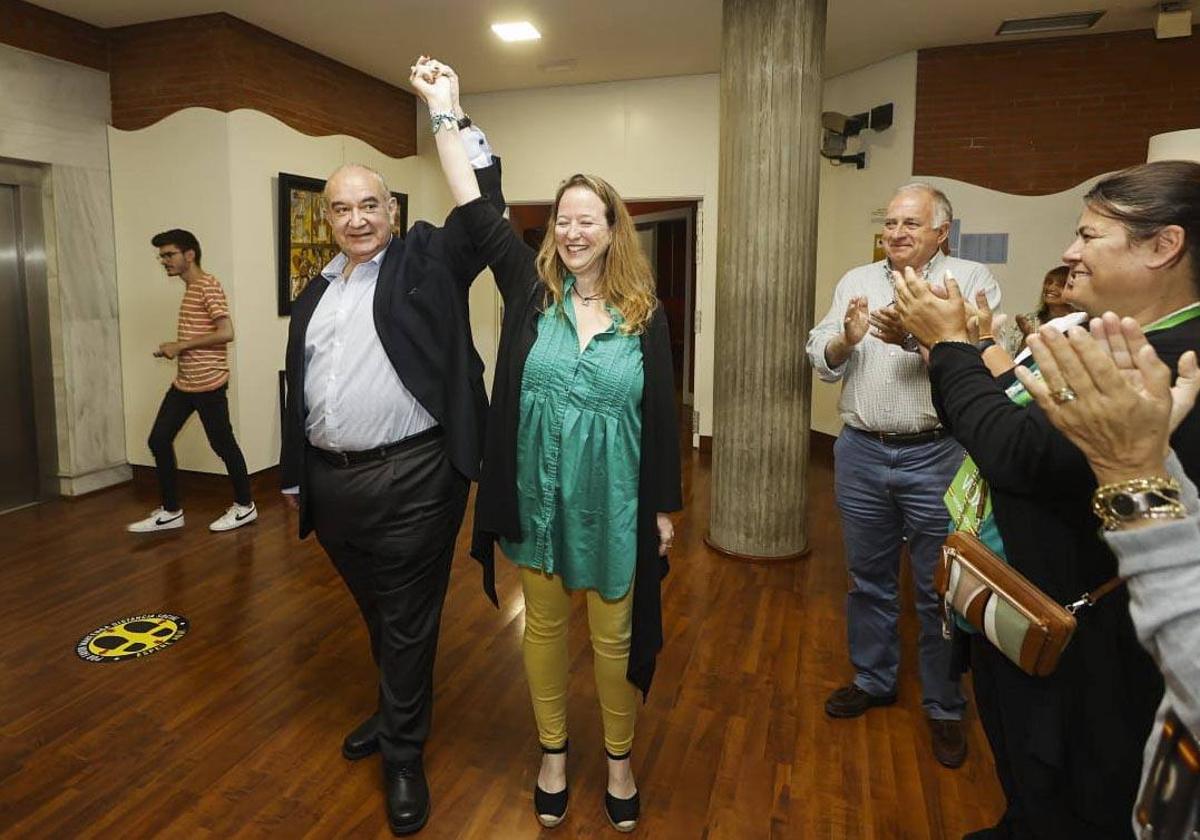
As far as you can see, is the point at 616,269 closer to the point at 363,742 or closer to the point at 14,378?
the point at 363,742

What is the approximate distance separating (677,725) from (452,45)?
5.05 m

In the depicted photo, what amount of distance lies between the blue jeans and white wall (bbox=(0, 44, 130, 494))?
517cm

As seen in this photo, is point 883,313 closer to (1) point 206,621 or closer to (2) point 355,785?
(2) point 355,785

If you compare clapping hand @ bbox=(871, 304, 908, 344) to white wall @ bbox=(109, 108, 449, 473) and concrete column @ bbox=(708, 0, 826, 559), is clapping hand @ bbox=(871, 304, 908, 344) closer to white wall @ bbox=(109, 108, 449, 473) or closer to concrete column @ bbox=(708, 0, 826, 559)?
concrete column @ bbox=(708, 0, 826, 559)

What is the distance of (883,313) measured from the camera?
2.05 metres

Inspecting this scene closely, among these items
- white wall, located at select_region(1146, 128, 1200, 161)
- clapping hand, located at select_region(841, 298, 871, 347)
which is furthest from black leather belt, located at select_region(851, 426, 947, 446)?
white wall, located at select_region(1146, 128, 1200, 161)

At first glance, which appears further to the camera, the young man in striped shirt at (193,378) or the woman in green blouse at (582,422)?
the young man in striped shirt at (193,378)

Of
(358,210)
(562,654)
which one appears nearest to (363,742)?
(562,654)

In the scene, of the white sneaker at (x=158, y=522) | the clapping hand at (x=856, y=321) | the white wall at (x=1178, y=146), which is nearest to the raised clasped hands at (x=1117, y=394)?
the clapping hand at (x=856, y=321)

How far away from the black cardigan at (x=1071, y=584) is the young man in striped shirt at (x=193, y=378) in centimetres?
440

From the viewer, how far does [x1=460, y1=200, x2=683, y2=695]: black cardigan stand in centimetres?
203

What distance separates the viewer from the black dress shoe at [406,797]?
7.06 feet

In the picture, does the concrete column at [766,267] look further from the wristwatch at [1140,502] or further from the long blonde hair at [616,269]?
the wristwatch at [1140,502]

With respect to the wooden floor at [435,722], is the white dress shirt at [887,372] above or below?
above
